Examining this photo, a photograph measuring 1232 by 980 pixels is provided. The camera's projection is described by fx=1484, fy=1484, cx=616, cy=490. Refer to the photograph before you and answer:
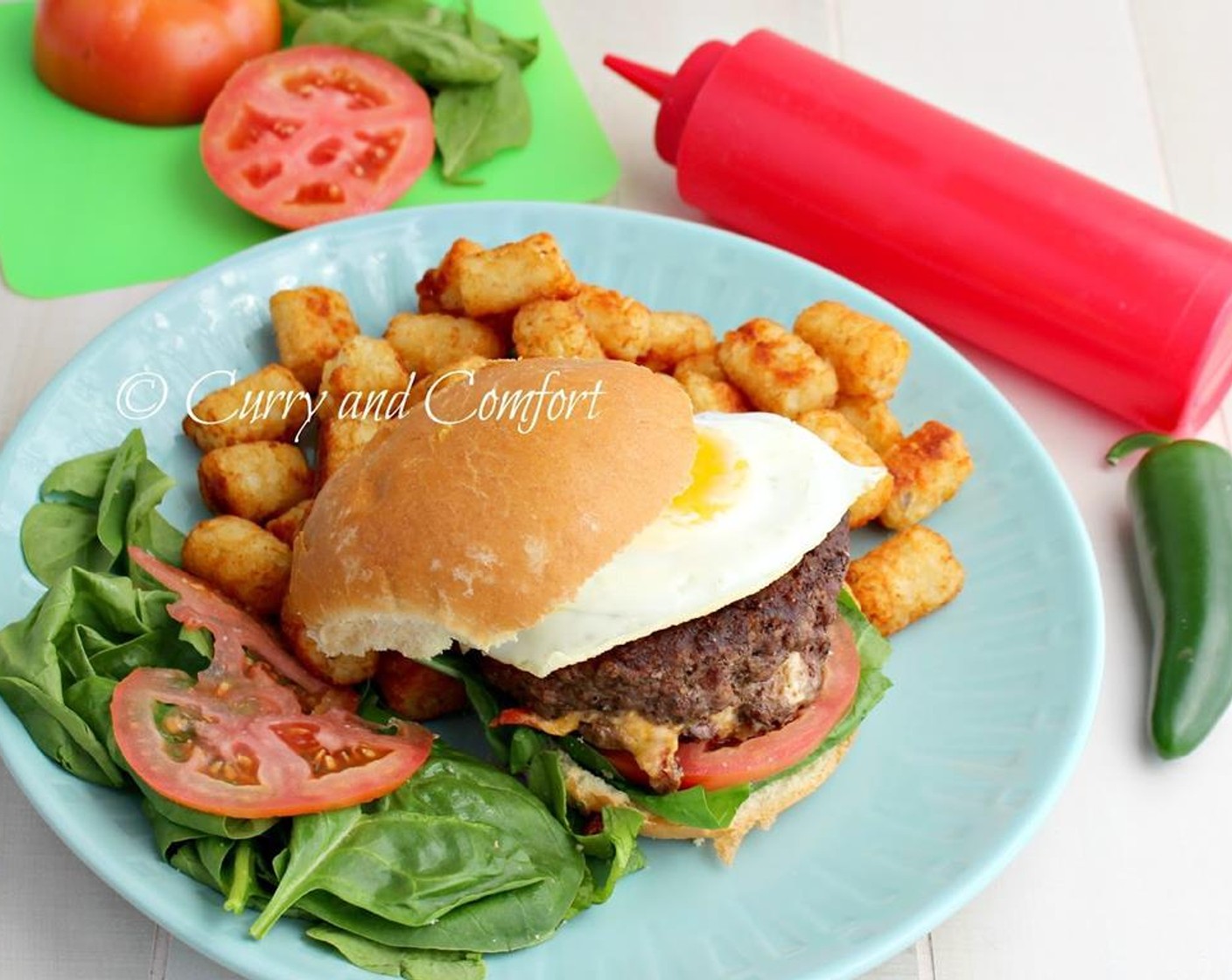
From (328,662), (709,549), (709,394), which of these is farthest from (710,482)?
(328,662)

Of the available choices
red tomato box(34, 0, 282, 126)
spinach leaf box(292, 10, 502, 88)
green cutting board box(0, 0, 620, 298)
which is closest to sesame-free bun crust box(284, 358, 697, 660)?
green cutting board box(0, 0, 620, 298)

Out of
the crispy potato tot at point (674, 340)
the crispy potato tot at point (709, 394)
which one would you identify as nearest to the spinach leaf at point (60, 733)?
the crispy potato tot at point (709, 394)

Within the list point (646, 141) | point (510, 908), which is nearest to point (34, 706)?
point (510, 908)

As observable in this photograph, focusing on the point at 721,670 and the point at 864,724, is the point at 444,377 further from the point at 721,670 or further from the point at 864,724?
the point at 864,724

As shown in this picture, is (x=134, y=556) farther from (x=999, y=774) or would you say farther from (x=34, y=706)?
(x=999, y=774)

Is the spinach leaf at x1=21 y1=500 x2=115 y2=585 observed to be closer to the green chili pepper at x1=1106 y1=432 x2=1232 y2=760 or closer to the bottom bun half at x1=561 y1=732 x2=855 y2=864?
the bottom bun half at x1=561 y1=732 x2=855 y2=864
